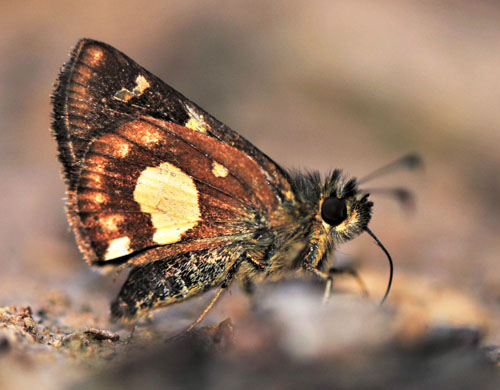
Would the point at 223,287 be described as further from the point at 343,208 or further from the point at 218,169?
the point at 343,208

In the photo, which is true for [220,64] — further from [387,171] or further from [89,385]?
[89,385]

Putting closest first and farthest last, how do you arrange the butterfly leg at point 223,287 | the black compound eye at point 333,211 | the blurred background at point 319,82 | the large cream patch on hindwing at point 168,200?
the butterfly leg at point 223,287 < the large cream patch on hindwing at point 168,200 < the black compound eye at point 333,211 < the blurred background at point 319,82

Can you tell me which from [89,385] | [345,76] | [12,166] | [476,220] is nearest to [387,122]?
[345,76]

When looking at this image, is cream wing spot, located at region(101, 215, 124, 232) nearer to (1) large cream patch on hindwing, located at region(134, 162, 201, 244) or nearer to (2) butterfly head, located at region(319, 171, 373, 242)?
(1) large cream patch on hindwing, located at region(134, 162, 201, 244)

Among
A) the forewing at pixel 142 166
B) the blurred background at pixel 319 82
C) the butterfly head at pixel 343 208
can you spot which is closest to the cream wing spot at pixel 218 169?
the forewing at pixel 142 166

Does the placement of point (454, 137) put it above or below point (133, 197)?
above

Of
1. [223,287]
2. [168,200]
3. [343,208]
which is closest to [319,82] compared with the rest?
[343,208]

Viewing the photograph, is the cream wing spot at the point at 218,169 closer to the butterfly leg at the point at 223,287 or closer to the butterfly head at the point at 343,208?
the butterfly leg at the point at 223,287
